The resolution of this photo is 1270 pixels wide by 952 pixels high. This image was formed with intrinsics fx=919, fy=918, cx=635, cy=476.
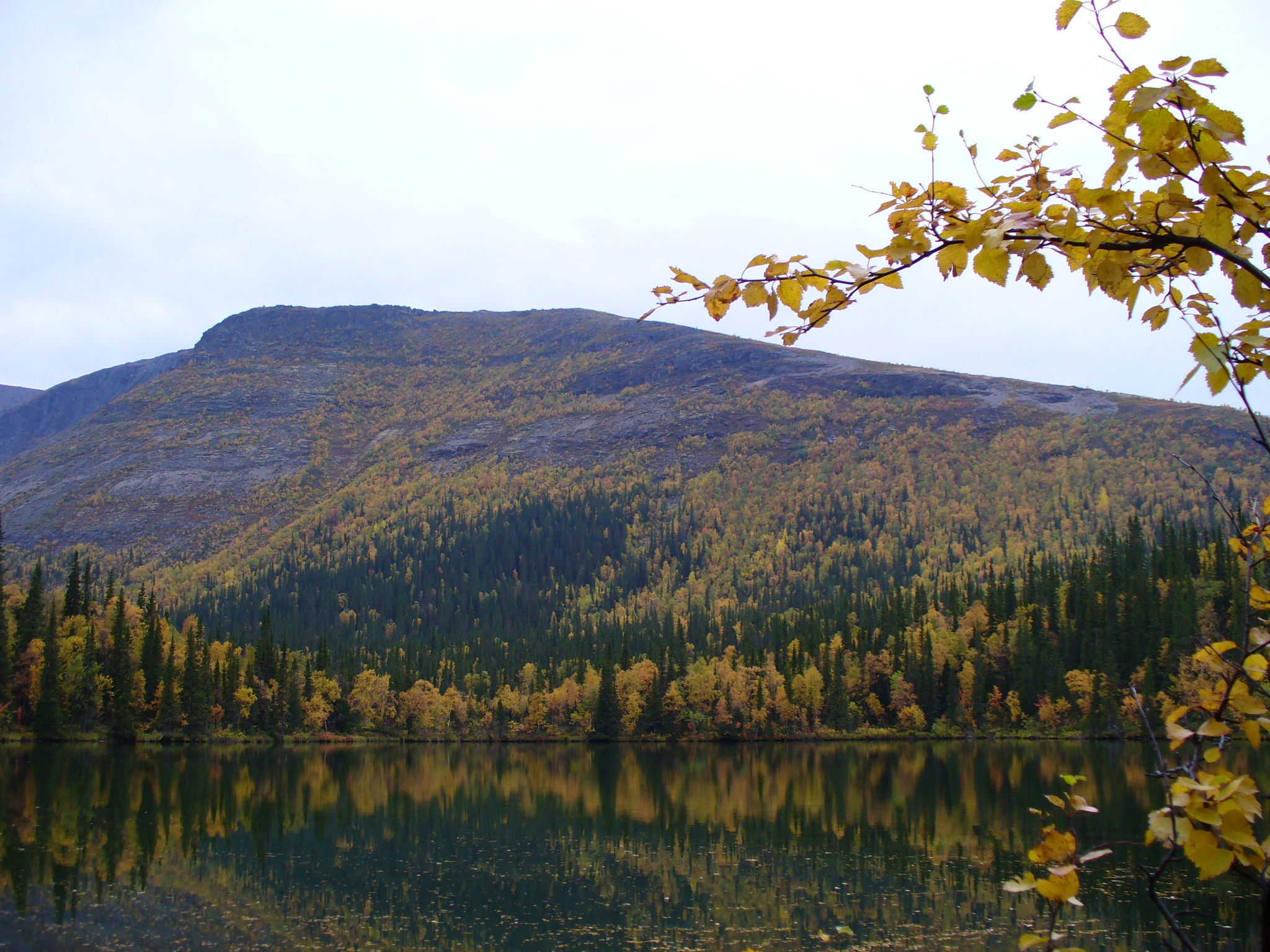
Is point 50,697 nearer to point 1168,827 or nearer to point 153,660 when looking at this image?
point 153,660

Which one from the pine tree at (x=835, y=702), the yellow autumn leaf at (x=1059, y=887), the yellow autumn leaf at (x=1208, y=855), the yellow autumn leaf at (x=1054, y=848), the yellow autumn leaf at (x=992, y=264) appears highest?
the yellow autumn leaf at (x=992, y=264)

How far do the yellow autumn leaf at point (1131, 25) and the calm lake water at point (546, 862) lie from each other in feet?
29.0

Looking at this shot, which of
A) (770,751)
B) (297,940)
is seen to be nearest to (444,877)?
(297,940)

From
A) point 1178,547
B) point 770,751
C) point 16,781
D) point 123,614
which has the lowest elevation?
point 770,751

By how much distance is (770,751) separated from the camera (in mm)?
107500

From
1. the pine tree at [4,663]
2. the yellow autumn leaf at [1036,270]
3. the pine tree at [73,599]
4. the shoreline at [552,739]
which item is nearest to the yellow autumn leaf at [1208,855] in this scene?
the yellow autumn leaf at [1036,270]

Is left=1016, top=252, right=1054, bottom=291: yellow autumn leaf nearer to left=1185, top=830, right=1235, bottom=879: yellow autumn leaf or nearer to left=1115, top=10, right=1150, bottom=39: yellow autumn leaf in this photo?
left=1115, top=10, right=1150, bottom=39: yellow autumn leaf

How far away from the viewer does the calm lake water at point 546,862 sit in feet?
94.7

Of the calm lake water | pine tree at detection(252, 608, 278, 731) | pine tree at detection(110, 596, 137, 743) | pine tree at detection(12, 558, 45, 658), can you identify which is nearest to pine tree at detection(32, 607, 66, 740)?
pine tree at detection(12, 558, 45, 658)

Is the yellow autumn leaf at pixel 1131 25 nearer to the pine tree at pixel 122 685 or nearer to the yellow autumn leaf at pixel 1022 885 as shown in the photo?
the yellow autumn leaf at pixel 1022 885

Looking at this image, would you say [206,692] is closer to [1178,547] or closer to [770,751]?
[770,751]

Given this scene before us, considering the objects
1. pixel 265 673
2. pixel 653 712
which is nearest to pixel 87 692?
pixel 265 673

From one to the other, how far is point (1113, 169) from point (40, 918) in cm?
3524

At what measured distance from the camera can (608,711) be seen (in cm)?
12638
